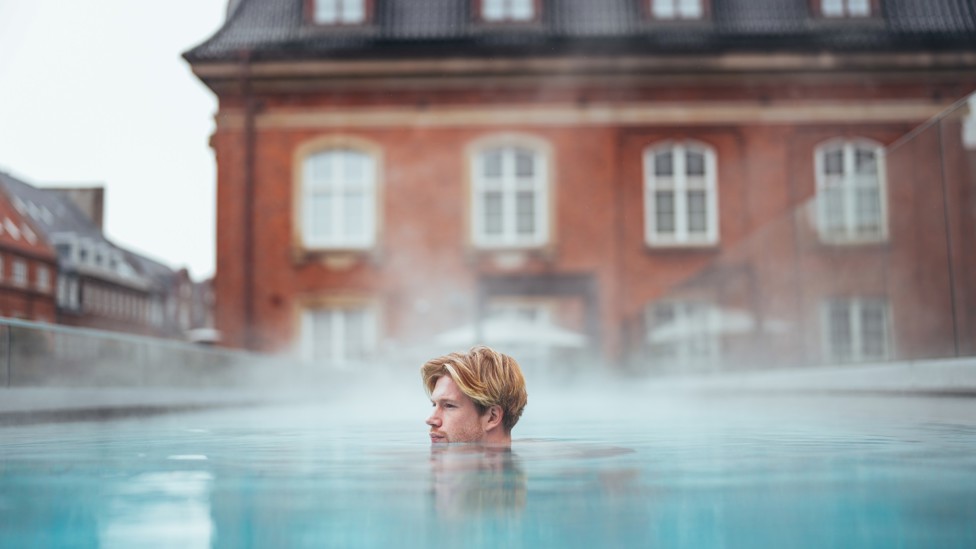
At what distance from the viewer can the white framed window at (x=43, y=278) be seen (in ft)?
87.5

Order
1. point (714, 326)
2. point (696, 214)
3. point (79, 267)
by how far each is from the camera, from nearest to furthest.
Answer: point (714, 326)
point (696, 214)
point (79, 267)

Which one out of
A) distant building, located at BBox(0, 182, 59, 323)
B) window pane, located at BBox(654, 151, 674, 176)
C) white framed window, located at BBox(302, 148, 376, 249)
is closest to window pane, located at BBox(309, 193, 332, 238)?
white framed window, located at BBox(302, 148, 376, 249)

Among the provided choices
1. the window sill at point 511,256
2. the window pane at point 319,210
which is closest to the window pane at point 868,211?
the window sill at point 511,256

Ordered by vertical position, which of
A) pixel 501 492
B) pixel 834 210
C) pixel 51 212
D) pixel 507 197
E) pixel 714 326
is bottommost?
pixel 501 492

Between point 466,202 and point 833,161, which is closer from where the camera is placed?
point 466,202

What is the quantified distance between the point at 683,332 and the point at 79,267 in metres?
23.4

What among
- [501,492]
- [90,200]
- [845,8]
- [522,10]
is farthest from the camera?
[90,200]

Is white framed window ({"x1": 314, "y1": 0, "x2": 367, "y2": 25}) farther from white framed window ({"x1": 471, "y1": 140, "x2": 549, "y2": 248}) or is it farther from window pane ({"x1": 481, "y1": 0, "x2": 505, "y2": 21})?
white framed window ({"x1": 471, "y1": 140, "x2": 549, "y2": 248})

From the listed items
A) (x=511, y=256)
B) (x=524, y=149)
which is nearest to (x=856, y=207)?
(x=511, y=256)

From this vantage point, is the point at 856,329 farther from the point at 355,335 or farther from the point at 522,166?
the point at 355,335

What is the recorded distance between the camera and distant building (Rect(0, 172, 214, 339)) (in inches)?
995

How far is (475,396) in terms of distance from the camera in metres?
4.88

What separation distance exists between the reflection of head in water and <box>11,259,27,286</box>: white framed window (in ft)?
70.8

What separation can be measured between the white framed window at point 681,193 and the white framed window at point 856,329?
12.2 m
